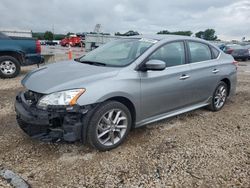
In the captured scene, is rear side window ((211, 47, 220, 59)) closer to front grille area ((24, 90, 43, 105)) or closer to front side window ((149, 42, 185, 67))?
front side window ((149, 42, 185, 67))

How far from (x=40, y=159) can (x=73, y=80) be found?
1071 mm

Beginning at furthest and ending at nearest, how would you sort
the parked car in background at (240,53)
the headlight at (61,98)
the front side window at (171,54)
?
the parked car in background at (240,53) → the front side window at (171,54) → the headlight at (61,98)

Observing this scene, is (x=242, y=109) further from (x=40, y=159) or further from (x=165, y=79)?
(x=40, y=159)

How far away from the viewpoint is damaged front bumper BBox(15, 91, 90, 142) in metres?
2.92

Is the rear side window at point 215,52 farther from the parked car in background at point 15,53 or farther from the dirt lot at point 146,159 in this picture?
the parked car in background at point 15,53

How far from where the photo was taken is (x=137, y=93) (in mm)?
3443

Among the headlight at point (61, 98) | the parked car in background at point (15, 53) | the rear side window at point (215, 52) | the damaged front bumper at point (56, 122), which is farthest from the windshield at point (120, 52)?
the parked car in background at point (15, 53)

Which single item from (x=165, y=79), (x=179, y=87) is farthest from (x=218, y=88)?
(x=165, y=79)

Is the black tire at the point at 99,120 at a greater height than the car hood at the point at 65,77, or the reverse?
the car hood at the point at 65,77

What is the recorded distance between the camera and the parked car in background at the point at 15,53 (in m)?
7.62

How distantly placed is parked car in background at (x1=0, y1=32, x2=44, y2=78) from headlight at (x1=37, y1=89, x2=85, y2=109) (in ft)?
18.0

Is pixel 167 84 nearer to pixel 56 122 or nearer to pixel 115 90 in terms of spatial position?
pixel 115 90

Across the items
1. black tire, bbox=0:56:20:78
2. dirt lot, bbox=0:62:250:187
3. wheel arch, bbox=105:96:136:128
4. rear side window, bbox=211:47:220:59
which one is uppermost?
rear side window, bbox=211:47:220:59

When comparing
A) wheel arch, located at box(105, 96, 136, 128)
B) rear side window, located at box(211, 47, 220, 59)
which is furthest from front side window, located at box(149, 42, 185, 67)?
rear side window, located at box(211, 47, 220, 59)
